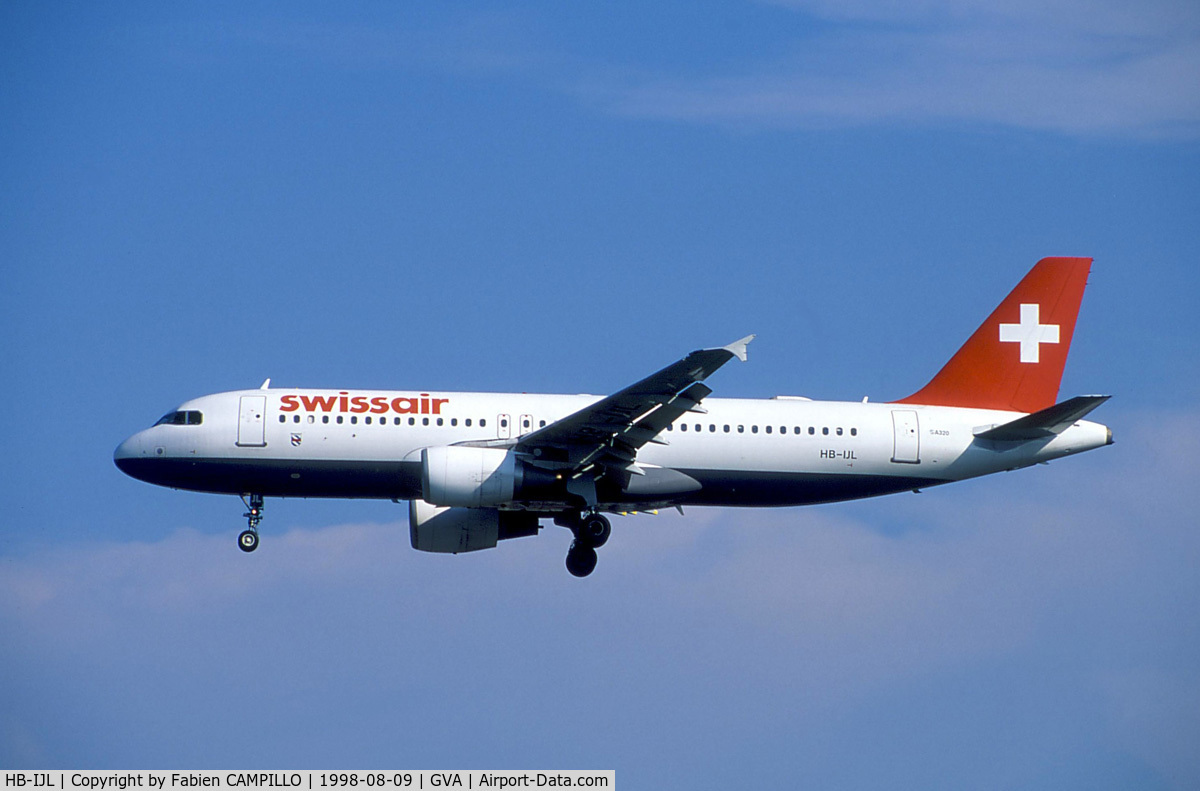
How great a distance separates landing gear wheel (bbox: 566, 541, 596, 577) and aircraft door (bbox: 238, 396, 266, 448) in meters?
8.40

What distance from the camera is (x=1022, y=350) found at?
53.6m

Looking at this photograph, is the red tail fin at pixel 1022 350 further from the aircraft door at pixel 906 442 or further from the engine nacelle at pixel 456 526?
the engine nacelle at pixel 456 526

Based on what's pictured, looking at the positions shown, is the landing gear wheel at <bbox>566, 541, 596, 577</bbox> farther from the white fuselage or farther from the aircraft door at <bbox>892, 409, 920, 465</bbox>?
the aircraft door at <bbox>892, 409, 920, 465</bbox>

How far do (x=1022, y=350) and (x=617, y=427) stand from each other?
514 inches

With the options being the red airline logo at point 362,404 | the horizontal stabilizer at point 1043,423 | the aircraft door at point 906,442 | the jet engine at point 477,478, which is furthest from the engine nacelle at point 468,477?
the horizontal stabilizer at point 1043,423

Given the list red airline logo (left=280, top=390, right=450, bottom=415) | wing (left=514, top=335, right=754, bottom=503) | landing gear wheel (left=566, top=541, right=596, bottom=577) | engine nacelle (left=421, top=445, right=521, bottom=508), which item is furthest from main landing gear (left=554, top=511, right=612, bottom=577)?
red airline logo (left=280, top=390, right=450, bottom=415)

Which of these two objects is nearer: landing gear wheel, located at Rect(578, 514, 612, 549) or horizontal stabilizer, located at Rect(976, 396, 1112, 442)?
horizontal stabilizer, located at Rect(976, 396, 1112, 442)

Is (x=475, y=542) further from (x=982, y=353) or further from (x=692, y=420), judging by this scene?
(x=982, y=353)

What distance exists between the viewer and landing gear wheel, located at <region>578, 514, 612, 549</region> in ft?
162

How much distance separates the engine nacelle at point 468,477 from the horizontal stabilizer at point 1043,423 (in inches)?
503

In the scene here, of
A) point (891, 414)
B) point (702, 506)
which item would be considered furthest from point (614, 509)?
point (891, 414)
